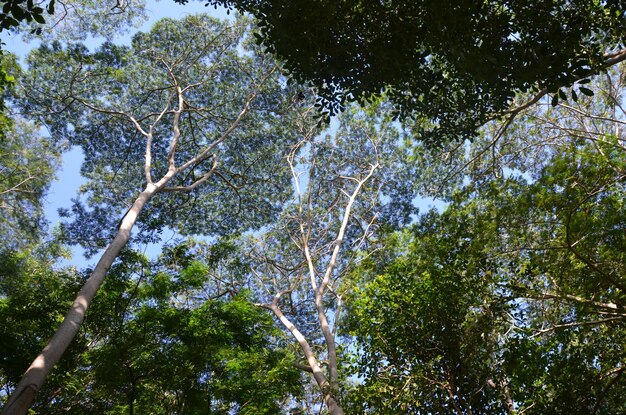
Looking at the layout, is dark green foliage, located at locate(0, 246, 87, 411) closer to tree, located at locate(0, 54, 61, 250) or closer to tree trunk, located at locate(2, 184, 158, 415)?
tree trunk, located at locate(2, 184, 158, 415)

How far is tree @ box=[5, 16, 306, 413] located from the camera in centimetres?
1314

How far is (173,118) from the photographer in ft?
46.0

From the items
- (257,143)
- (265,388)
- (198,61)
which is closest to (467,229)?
(265,388)

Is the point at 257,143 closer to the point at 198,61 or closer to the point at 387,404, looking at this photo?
the point at 198,61

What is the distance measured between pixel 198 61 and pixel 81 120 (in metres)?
3.81

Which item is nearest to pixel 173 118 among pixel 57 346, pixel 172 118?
pixel 172 118

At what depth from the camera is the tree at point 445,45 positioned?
445cm

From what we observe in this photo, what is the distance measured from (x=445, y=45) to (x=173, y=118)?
35.2 ft

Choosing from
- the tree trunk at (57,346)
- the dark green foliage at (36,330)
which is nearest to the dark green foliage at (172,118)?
the dark green foliage at (36,330)

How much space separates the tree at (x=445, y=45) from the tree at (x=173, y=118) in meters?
7.83

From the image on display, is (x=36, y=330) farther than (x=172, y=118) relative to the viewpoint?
No

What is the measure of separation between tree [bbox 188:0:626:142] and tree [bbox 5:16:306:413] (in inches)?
308

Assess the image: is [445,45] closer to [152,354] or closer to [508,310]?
[508,310]

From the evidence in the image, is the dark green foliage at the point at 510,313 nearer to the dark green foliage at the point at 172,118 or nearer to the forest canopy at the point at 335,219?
the forest canopy at the point at 335,219
